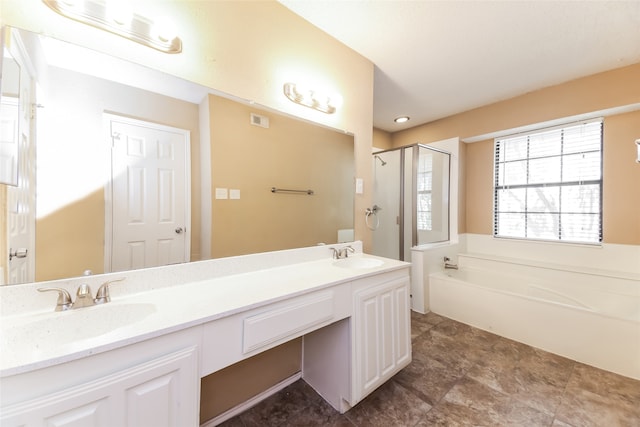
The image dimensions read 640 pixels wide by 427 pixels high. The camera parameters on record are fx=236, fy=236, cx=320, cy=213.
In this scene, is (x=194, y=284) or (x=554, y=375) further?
(x=554, y=375)

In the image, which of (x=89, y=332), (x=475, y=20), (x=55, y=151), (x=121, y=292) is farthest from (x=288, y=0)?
(x=89, y=332)

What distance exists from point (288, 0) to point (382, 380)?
8.10 feet

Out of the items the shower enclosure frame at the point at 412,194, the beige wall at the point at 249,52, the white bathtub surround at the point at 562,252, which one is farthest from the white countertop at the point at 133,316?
the white bathtub surround at the point at 562,252

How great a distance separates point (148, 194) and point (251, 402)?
137 centimetres

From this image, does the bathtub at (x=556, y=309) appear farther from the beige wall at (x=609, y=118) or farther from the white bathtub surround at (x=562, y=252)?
the beige wall at (x=609, y=118)

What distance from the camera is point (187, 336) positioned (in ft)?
2.69

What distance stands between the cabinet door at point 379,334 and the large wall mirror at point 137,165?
63 centimetres

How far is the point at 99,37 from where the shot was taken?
40.0 inches

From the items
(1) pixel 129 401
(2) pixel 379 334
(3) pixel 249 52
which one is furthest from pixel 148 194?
(2) pixel 379 334

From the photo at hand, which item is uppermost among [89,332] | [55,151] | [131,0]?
[131,0]

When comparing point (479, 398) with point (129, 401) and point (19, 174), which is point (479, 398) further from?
point (19, 174)

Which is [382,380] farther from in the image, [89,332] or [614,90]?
[614,90]

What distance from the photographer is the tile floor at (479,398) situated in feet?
4.49

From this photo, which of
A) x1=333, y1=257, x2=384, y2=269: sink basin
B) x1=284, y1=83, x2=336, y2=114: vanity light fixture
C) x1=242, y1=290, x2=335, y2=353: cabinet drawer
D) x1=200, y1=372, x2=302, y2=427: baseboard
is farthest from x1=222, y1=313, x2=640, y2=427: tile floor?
x1=284, y1=83, x2=336, y2=114: vanity light fixture
